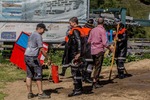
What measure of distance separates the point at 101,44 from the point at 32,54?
6.77ft

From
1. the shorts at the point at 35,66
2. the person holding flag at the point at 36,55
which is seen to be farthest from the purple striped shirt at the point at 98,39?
the shorts at the point at 35,66

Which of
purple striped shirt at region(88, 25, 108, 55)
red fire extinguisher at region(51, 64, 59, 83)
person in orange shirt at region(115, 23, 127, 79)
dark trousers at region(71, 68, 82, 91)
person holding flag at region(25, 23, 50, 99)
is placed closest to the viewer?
person holding flag at region(25, 23, 50, 99)

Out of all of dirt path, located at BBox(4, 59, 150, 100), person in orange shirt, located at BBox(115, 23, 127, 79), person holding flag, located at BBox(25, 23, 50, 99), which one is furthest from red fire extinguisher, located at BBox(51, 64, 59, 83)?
person holding flag, located at BBox(25, 23, 50, 99)

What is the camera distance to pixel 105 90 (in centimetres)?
1110

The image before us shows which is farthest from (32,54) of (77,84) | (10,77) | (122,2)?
(122,2)

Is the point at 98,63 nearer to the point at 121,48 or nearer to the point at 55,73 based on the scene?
the point at 55,73

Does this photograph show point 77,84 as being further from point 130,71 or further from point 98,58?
point 130,71

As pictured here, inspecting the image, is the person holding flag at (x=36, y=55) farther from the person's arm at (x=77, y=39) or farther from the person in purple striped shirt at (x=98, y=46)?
the person in purple striped shirt at (x=98, y=46)

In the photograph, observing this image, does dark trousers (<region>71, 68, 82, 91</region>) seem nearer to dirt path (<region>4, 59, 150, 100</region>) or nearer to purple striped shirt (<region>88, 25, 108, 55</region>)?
dirt path (<region>4, 59, 150, 100</region>)

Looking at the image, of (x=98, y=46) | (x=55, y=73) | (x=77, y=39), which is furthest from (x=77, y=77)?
(x=55, y=73)

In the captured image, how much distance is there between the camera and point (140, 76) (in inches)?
536

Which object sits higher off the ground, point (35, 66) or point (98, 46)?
point (98, 46)

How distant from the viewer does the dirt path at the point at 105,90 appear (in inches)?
406

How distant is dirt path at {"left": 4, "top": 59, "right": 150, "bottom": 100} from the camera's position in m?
10.3
